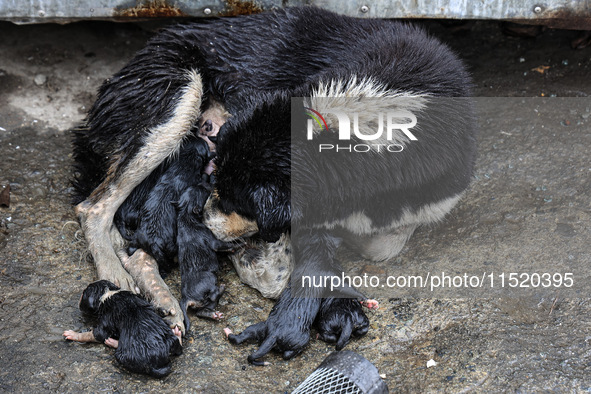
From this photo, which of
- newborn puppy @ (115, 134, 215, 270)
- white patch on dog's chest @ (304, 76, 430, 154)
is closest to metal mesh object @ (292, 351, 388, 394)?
white patch on dog's chest @ (304, 76, 430, 154)

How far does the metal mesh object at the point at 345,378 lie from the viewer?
2.97m

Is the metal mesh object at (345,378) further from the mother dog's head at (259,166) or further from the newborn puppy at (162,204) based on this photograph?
the newborn puppy at (162,204)

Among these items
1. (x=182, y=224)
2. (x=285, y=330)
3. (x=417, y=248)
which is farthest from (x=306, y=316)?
(x=417, y=248)

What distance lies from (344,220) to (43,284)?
1.82 meters

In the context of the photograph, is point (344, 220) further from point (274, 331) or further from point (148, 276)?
point (148, 276)

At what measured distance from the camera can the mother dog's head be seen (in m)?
3.47

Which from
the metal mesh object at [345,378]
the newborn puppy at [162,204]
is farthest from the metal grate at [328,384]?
the newborn puppy at [162,204]

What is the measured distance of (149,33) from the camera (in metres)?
6.22

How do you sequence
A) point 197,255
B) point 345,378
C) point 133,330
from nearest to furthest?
point 345,378
point 133,330
point 197,255

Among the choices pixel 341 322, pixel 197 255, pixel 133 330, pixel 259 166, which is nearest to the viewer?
pixel 133 330

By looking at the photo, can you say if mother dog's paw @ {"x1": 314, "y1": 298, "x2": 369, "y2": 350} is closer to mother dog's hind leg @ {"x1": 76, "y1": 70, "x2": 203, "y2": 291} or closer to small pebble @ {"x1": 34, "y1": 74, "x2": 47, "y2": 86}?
mother dog's hind leg @ {"x1": 76, "y1": 70, "x2": 203, "y2": 291}

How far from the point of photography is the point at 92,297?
359 cm

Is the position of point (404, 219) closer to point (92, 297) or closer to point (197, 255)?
point (197, 255)

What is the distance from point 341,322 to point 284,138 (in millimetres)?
1056
